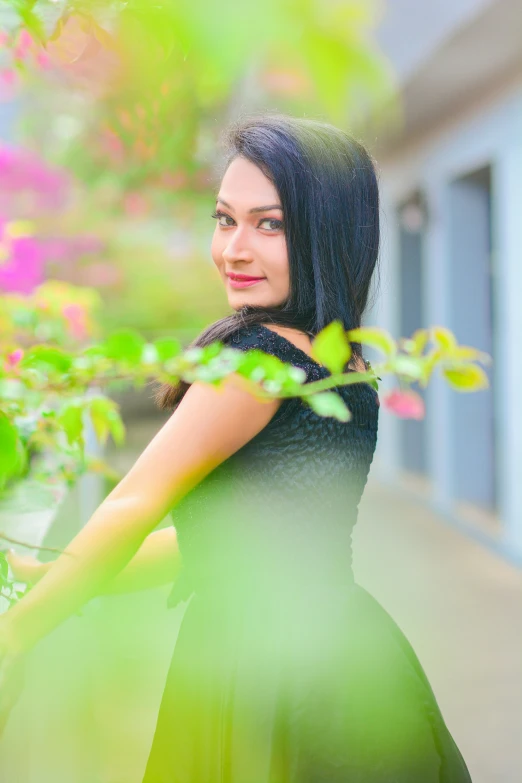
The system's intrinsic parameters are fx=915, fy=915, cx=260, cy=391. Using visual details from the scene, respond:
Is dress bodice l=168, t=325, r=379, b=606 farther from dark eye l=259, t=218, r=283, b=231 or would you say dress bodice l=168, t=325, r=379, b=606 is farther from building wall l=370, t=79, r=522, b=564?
building wall l=370, t=79, r=522, b=564

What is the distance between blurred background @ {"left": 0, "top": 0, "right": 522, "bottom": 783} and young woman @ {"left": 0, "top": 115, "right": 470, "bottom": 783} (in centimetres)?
13

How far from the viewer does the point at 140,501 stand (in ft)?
3.14

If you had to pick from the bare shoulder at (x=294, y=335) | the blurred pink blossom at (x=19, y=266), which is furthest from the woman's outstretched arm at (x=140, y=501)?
the blurred pink blossom at (x=19, y=266)

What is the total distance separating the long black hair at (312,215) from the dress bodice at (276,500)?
0.07 m

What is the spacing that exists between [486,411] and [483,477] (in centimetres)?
46

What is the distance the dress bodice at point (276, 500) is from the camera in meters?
1.08

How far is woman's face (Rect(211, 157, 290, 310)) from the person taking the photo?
1.13 m

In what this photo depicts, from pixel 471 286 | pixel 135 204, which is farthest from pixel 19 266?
pixel 135 204

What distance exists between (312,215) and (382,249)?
0.33m

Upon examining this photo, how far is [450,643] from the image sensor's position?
12.5ft

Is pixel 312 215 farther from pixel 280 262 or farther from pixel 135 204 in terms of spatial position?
pixel 135 204

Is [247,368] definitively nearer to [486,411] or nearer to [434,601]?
[434,601]

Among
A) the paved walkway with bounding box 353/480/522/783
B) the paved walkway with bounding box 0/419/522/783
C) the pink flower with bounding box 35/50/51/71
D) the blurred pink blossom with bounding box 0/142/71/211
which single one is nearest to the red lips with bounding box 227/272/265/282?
the pink flower with bounding box 35/50/51/71

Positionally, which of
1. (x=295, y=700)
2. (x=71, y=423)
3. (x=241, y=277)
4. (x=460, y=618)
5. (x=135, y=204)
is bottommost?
(x=460, y=618)
